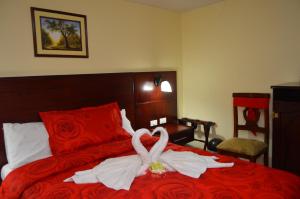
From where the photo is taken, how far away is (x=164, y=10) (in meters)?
3.37

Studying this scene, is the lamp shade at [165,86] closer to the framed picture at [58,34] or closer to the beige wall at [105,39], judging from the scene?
the beige wall at [105,39]

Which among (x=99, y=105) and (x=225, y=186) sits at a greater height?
(x=99, y=105)

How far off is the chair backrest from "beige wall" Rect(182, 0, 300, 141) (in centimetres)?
14

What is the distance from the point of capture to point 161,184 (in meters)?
1.48

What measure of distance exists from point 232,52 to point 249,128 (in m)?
1.01

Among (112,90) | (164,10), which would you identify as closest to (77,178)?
(112,90)

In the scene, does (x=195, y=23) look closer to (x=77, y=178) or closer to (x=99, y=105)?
(x=99, y=105)

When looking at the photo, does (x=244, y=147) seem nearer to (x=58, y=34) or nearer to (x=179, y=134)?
(x=179, y=134)

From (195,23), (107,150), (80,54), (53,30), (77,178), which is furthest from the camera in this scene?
(195,23)

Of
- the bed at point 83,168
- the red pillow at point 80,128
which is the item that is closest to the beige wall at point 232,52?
the bed at point 83,168

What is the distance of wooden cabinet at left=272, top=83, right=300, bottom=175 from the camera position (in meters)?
2.30

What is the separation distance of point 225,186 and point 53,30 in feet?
6.91

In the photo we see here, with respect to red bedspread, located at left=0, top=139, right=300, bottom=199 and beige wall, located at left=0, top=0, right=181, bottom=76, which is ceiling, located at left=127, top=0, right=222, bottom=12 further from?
red bedspread, located at left=0, top=139, right=300, bottom=199

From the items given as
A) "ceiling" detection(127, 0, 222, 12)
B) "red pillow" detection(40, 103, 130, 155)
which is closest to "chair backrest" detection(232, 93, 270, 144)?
"ceiling" detection(127, 0, 222, 12)
